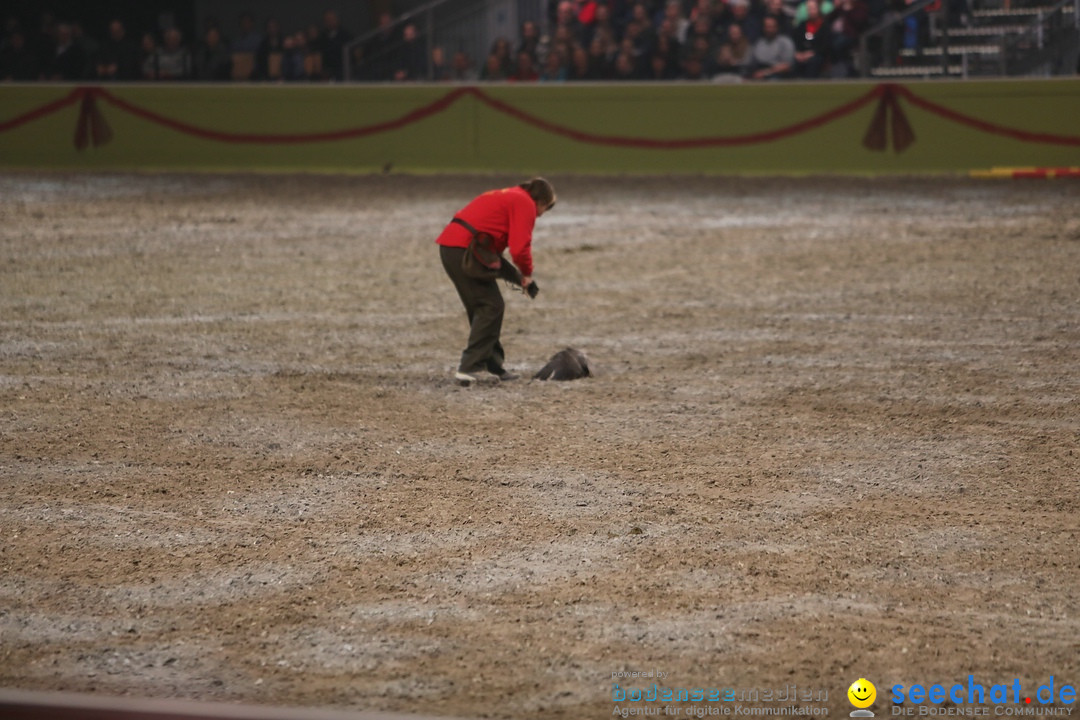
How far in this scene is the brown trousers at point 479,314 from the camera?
9945mm

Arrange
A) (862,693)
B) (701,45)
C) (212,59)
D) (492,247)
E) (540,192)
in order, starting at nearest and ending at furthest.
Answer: (862,693), (540,192), (492,247), (701,45), (212,59)

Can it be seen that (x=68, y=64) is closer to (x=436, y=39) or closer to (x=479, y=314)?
(x=436, y=39)

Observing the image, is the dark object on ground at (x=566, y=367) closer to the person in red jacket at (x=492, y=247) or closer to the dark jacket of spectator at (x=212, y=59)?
the person in red jacket at (x=492, y=247)

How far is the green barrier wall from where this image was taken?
22.6 metres

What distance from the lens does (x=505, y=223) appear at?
9.83m

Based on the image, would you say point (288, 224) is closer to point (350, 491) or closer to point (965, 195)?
point (965, 195)

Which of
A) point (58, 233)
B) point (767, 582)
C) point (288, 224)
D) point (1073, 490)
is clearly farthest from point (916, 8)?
point (767, 582)

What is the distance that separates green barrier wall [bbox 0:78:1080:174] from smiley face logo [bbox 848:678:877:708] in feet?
63.2

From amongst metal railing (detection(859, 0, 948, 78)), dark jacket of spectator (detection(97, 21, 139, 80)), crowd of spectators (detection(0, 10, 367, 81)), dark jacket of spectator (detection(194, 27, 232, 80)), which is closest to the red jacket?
metal railing (detection(859, 0, 948, 78))

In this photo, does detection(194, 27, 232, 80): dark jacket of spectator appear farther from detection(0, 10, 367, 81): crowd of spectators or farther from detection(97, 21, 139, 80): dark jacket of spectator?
detection(97, 21, 139, 80): dark jacket of spectator

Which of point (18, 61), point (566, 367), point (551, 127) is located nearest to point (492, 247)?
point (566, 367)

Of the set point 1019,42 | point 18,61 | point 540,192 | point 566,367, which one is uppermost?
point 18,61

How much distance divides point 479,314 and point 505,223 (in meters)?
0.73

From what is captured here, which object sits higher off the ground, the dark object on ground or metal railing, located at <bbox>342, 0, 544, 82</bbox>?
metal railing, located at <bbox>342, 0, 544, 82</bbox>
